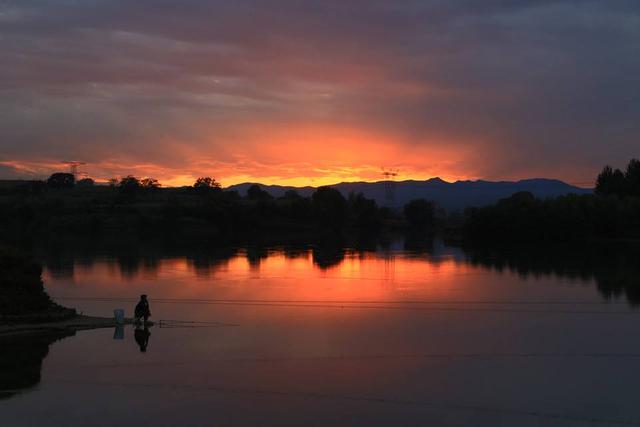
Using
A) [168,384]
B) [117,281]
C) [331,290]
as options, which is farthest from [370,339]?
[117,281]

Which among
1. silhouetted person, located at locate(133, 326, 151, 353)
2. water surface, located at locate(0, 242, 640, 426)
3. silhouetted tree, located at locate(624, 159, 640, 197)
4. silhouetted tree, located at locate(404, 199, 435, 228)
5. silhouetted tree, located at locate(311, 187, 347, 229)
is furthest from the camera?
silhouetted tree, located at locate(404, 199, 435, 228)

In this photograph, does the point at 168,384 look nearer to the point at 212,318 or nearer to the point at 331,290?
the point at 212,318

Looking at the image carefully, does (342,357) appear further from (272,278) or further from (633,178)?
(633,178)

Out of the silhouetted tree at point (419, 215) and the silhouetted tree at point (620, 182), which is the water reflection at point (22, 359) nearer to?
the silhouetted tree at point (620, 182)

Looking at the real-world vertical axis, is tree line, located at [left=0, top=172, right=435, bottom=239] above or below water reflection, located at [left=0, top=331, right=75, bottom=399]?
above

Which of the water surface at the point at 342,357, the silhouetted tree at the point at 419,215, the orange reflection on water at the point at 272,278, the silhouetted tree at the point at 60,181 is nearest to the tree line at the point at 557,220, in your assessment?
the orange reflection on water at the point at 272,278

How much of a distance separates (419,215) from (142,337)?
128610 millimetres

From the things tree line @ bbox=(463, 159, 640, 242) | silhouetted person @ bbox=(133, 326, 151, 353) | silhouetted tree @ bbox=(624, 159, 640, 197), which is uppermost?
silhouetted tree @ bbox=(624, 159, 640, 197)

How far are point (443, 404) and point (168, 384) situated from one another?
668 cm

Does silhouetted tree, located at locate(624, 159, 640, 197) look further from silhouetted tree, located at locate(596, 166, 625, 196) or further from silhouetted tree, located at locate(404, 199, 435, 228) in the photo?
silhouetted tree, located at locate(404, 199, 435, 228)

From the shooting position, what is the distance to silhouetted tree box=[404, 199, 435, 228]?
14875 centimetres

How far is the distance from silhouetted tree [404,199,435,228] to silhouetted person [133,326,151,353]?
5016 inches

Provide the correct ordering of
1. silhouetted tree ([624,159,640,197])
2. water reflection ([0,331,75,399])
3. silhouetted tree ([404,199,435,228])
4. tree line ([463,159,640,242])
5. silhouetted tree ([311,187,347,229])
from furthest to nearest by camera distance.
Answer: silhouetted tree ([404,199,435,228])
silhouetted tree ([311,187,347,229])
silhouetted tree ([624,159,640,197])
tree line ([463,159,640,242])
water reflection ([0,331,75,399])

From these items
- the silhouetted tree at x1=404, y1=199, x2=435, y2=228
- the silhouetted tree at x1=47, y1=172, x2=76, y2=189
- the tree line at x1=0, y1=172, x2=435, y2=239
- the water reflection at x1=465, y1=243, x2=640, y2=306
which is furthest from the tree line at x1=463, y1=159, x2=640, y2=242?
the silhouetted tree at x1=47, y1=172, x2=76, y2=189
